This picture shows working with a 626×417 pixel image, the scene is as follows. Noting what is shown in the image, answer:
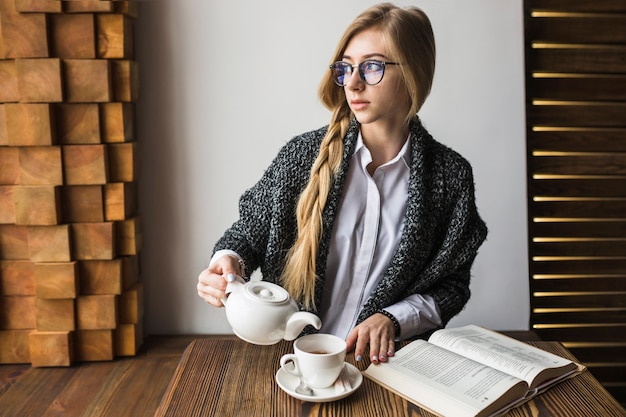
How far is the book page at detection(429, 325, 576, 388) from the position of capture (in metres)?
1.15

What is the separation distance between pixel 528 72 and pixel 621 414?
1.87 m

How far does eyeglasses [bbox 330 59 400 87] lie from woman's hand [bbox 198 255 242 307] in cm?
54

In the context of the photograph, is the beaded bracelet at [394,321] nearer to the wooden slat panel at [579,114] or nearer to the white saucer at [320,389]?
the white saucer at [320,389]

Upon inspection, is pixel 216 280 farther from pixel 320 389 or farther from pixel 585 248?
pixel 585 248

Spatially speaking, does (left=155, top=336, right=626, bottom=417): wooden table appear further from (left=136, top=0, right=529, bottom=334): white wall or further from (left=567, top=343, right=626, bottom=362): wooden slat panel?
(left=567, top=343, right=626, bottom=362): wooden slat panel

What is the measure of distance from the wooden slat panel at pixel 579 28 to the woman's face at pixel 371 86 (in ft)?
4.45

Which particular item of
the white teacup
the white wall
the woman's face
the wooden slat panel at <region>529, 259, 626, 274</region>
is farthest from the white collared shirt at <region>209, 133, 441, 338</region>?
the wooden slat panel at <region>529, 259, 626, 274</region>

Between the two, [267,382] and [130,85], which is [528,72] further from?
[267,382]

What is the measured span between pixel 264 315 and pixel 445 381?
36cm

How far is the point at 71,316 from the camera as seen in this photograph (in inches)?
96.0

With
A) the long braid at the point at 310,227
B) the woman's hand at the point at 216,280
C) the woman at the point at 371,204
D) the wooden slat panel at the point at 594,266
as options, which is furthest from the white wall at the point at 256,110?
the woman's hand at the point at 216,280

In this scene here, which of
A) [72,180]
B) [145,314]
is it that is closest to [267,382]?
[72,180]

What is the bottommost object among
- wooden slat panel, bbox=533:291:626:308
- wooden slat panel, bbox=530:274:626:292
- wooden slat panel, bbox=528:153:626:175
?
wooden slat panel, bbox=533:291:626:308

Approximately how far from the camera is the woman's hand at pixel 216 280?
4.14 feet
